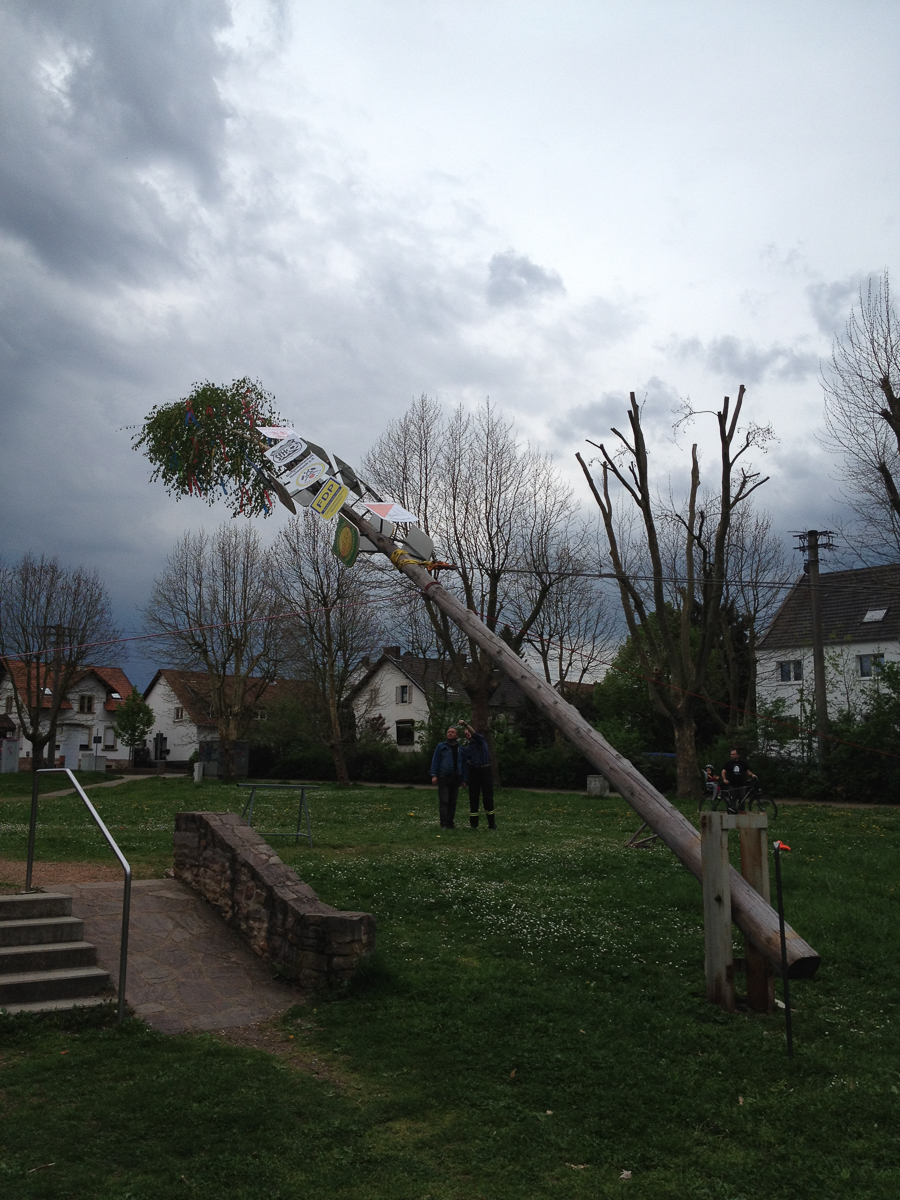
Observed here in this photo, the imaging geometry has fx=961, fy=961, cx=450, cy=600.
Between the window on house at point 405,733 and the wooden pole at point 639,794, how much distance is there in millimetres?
44614

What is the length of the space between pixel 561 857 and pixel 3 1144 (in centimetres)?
826

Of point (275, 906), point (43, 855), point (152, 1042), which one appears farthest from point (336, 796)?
point (152, 1042)

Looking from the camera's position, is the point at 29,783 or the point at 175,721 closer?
the point at 29,783

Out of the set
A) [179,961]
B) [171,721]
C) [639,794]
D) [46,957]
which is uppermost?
[171,721]

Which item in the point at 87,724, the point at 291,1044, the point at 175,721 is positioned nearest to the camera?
the point at 291,1044

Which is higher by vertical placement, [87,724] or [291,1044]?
[87,724]

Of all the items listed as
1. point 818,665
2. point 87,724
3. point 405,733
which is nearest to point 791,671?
point 818,665

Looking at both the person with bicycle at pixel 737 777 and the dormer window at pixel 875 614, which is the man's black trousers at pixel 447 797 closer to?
the person with bicycle at pixel 737 777

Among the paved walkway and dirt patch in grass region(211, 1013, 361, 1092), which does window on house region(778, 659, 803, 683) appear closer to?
the paved walkway

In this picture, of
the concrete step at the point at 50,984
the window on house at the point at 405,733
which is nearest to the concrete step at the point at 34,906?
the concrete step at the point at 50,984

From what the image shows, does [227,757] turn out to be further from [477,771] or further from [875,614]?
[875,614]

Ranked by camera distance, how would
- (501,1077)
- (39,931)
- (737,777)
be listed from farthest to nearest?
(737,777) → (39,931) → (501,1077)

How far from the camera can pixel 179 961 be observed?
26.0 ft

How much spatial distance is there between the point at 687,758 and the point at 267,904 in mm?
17727
